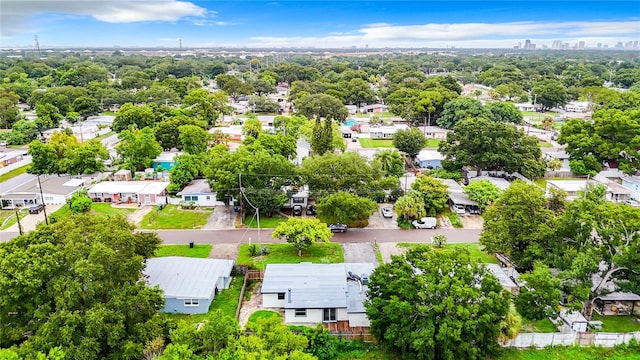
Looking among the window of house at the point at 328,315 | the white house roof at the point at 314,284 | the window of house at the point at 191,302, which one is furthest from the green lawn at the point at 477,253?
the window of house at the point at 191,302

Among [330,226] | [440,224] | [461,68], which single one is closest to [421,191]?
[440,224]

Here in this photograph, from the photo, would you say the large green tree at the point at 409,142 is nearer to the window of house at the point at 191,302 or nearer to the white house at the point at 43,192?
the white house at the point at 43,192

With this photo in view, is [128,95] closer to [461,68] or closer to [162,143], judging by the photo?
[162,143]

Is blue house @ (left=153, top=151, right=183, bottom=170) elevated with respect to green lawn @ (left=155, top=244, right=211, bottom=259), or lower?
elevated

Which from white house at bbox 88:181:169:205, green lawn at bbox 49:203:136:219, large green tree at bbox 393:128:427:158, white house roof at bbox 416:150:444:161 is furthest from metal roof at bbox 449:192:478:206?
green lawn at bbox 49:203:136:219

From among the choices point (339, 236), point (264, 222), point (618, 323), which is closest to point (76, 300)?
point (264, 222)

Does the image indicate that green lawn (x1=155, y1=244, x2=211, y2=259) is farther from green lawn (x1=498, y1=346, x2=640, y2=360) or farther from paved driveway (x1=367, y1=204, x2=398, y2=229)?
green lawn (x1=498, y1=346, x2=640, y2=360)

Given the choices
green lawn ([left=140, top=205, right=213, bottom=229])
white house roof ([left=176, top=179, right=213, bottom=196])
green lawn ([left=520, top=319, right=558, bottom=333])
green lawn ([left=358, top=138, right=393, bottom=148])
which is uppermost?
white house roof ([left=176, top=179, right=213, bottom=196])
